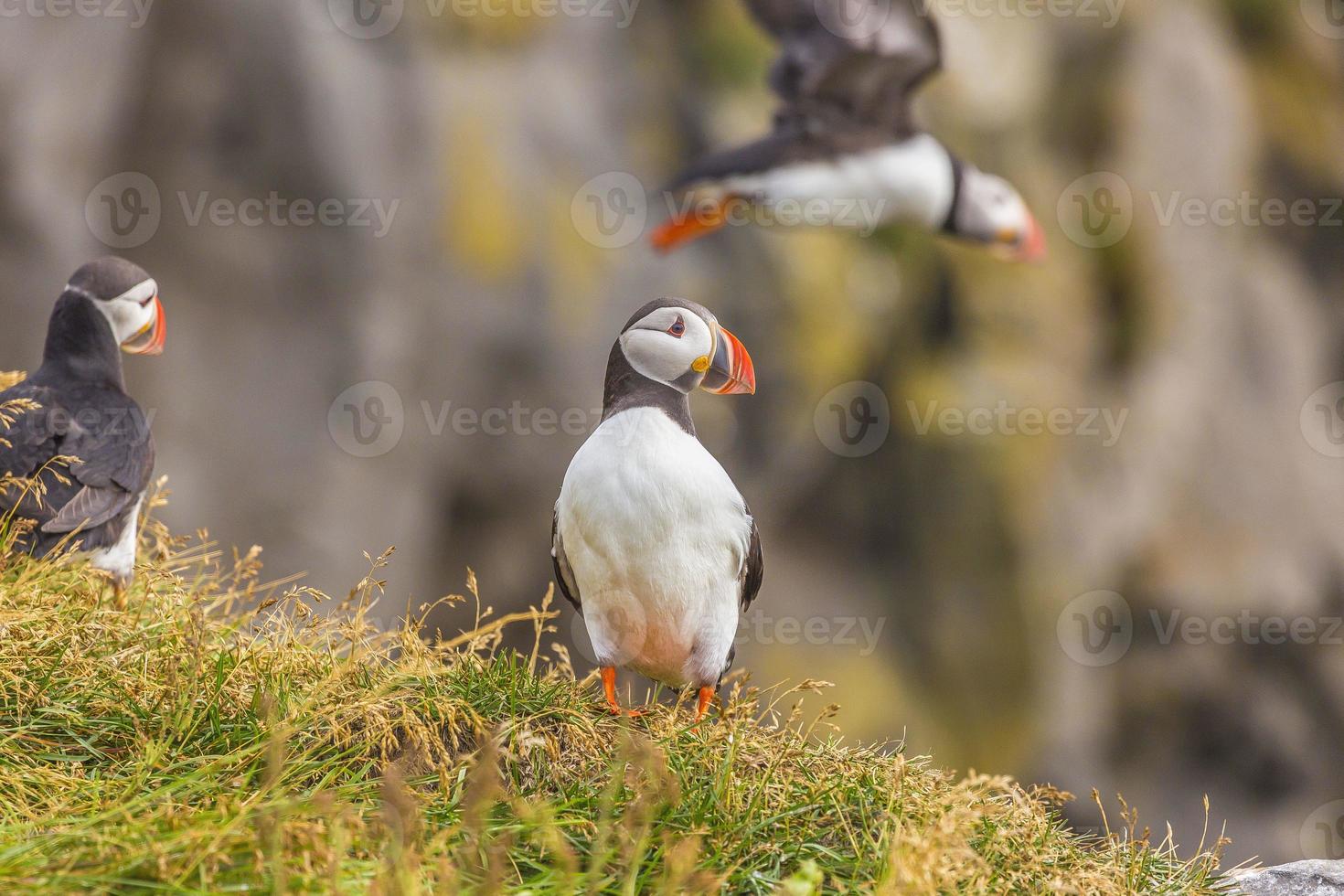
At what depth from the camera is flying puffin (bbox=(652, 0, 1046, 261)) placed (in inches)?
305

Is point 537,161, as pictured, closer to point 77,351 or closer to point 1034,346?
point 1034,346

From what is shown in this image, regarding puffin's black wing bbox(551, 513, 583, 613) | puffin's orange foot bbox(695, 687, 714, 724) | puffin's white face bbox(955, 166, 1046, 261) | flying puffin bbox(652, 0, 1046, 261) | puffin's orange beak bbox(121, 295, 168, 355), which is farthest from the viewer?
puffin's white face bbox(955, 166, 1046, 261)

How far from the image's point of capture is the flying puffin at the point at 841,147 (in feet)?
25.4

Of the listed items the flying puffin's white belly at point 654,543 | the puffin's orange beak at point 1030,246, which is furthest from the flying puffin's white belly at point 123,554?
→ the puffin's orange beak at point 1030,246

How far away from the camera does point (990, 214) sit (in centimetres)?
923

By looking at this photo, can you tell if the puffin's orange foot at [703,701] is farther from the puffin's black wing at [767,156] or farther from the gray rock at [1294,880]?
the puffin's black wing at [767,156]

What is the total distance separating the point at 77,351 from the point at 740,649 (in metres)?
6.74

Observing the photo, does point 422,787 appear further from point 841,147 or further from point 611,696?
point 841,147

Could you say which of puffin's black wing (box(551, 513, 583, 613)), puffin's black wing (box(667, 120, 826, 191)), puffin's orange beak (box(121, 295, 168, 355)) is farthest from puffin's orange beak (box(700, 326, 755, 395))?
puffin's black wing (box(667, 120, 826, 191))

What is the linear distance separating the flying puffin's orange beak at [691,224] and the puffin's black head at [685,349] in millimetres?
5543

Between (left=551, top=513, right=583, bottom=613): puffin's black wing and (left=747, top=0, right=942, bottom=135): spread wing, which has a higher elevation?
(left=747, top=0, right=942, bottom=135): spread wing

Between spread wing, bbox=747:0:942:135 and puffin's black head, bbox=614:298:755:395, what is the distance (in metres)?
5.13

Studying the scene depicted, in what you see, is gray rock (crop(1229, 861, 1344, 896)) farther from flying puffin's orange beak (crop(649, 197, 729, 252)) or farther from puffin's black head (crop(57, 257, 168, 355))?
flying puffin's orange beak (crop(649, 197, 729, 252))

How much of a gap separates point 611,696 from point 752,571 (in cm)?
54
